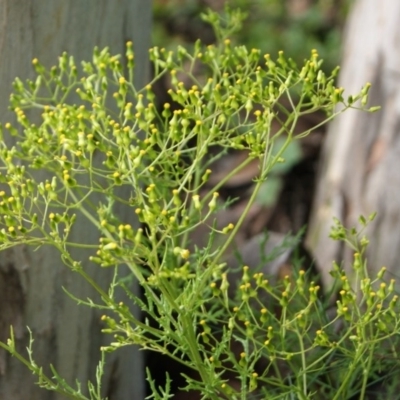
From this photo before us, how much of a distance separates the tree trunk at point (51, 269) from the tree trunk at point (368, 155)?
3.24ft

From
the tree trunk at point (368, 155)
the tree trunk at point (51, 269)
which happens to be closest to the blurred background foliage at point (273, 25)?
the tree trunk at point (368, 155)

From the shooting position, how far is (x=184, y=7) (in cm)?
425

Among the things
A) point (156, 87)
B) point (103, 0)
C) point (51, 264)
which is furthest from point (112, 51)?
point (156, 87)

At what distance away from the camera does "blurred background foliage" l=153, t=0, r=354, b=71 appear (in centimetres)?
386

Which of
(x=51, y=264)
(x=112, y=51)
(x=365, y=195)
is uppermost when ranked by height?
(x=112, y=51)

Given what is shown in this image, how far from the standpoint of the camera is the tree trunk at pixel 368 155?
2.61m

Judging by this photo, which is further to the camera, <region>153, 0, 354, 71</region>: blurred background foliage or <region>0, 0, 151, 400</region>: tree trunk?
<region>153, 0, 354, 71</region>: blurred background foliage

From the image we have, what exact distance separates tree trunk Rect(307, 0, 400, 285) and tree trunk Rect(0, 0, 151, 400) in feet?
3.24

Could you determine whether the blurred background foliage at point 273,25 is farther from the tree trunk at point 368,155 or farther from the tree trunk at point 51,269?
the tree trunk at point 51,269

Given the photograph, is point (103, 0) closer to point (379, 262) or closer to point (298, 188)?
point (379, 262)

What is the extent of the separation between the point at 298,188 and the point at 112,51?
1844 millimetres

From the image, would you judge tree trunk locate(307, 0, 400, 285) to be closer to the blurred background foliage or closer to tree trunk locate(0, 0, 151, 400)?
the blurred background foliage

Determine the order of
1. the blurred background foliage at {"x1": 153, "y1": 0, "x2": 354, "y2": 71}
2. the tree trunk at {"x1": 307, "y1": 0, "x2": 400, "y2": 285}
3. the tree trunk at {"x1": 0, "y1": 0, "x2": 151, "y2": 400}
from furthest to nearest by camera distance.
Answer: the blurred background foliage at {"x1": 153, "y1": 0, "x2": 354, "y2": 71}
the tree trunk at {"x1": 307, "y1": 0, "x2": 400, "y2": 285}
the tree trunk at {"x1": 0, "y1": 0, "x2": 151, "y2": 400}

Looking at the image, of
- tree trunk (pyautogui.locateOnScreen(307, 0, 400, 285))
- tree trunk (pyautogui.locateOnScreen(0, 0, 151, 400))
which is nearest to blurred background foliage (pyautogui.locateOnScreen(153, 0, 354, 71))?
tree trunk (pyautogui.locateOnScreen(307, 0, 400, 285))
